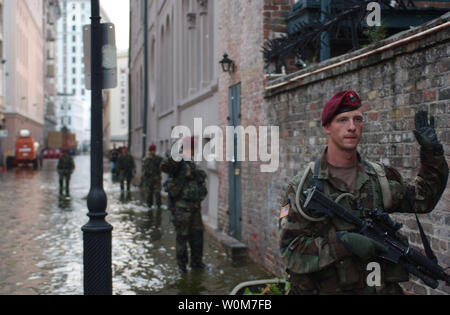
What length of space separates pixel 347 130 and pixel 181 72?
13.7 m

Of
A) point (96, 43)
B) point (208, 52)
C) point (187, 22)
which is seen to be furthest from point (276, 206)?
point (187, 22)

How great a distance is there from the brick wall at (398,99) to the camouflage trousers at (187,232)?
1.83m

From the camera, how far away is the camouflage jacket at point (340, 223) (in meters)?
2.59

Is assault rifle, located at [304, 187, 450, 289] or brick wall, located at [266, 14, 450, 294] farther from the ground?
brick wall, located at [266, 14, 450, 294]

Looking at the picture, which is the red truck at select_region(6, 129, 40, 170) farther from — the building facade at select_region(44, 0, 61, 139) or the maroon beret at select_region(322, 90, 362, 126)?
the maroon beret at select_region(322, 90, 362, 126)

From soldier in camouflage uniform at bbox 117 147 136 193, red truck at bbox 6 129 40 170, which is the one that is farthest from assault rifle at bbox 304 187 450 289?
red truck at bbox 6 129 40 170

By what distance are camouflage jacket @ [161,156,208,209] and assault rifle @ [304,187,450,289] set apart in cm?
480

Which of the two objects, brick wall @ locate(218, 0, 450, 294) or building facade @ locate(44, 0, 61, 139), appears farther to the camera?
building facade @ locate(44, 0, 61, 139)

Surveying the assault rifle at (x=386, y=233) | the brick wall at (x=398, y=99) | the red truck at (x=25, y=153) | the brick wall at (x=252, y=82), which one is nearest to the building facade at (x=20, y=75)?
the red truck at (x=25, y=153)

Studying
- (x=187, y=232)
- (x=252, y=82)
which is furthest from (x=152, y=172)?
(x=187, y=232)

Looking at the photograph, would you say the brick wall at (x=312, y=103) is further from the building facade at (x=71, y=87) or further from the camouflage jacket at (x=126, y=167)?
the building facade at (x=71, y=87)

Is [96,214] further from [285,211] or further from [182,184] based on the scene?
[285,211]

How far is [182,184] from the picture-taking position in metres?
7.30

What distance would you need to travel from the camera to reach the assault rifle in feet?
8.25
